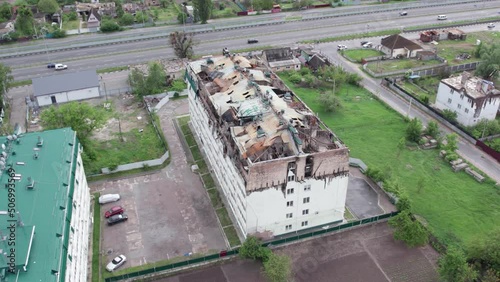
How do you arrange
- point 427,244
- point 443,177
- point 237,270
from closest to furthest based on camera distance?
point 237,270, point 427,244, point 443,177

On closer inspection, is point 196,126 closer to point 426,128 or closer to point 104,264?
point 104,264

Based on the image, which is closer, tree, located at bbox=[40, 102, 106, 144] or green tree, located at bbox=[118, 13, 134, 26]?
tree, located at bbox=[40, 102, 106, 144]

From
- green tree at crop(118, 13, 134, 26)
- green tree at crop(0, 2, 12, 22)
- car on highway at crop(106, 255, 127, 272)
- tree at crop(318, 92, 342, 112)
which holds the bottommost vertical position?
car on highway at crop(106, 255, 127, 272)

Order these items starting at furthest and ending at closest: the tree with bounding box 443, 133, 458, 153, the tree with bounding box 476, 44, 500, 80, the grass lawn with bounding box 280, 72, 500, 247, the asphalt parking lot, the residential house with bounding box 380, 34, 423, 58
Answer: the residential house with bounding box 380, 34, 423, 58
the tree with bounding box 476, 44, 500, 80
the tree with bounding box 443, 133, 458, 153
the grass lawn with bounding box 280, 72, 500, 247
the asphalt parking lot

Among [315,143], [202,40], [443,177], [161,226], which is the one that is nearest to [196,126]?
[161,226]

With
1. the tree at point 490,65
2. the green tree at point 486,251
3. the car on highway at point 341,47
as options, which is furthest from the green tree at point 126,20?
the green tree at point 486,251

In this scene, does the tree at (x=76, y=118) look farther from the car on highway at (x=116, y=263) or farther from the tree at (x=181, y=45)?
the tree at (x=181, y=45)

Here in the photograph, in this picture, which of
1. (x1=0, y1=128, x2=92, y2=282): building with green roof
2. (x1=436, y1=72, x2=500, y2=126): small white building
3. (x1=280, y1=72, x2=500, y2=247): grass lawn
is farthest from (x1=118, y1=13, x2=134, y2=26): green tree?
(x1=436, y1=72, x2=500, y2=126): small white building

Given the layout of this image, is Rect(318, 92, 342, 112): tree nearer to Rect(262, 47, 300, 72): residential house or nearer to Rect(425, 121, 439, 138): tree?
Rect(425, 121, 439, 138): tree
